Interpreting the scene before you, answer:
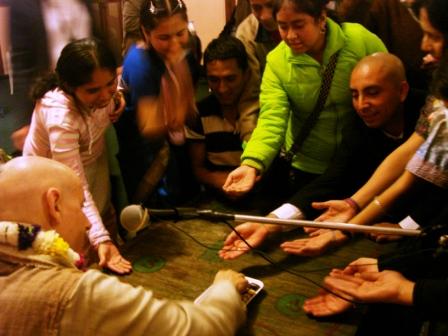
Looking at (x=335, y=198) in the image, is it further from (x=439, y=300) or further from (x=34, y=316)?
(x=34, y=316)

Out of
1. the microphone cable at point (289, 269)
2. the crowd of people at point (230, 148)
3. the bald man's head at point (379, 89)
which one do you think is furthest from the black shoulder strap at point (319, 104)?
the microphone cable at point (289, 269)

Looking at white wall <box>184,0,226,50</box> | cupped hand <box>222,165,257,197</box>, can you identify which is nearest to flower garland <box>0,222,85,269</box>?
cupped hand <box>222,165,257,197</box>

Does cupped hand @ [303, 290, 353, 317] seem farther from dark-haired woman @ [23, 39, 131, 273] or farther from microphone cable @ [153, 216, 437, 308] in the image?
dark-haired woman @ [23, 39, 131, 273]

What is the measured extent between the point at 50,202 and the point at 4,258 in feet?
0.42

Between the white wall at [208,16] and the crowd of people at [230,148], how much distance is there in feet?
7.26

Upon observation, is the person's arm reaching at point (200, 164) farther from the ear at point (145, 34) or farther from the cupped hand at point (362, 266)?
the cupped hand at point (362, 266)

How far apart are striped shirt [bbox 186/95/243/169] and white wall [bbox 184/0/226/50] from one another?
2.48 metres

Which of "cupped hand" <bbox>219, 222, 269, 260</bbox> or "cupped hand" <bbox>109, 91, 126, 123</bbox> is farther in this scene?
"cupped hand" <bbox>109, 91, 126, 123</bbox>

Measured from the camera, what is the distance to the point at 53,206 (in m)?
0.92

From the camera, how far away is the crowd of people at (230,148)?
2.92ft

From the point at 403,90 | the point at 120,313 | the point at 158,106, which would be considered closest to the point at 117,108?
the point at 158,106

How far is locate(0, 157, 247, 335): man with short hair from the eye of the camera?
0.81 metres

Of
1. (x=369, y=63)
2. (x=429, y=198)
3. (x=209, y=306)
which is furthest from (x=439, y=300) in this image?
(x=369, y=63)

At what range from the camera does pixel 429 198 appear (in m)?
1.42
